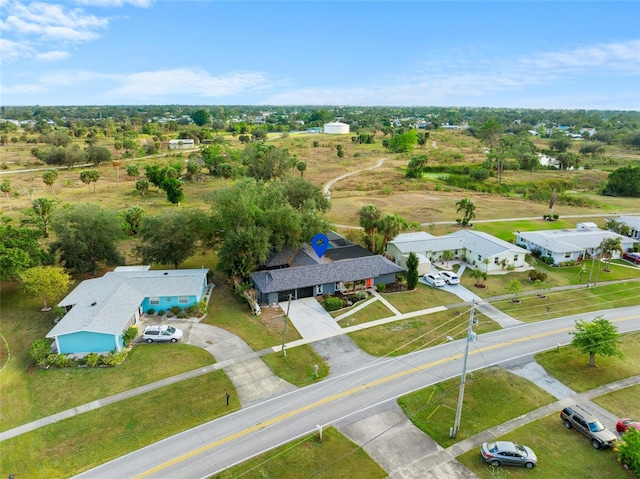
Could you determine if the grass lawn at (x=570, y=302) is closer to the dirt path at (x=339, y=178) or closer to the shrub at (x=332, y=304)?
the shrub at (x=332, y=304)

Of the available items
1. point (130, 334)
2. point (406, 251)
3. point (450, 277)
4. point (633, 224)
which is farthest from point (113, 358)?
point (633, 224)

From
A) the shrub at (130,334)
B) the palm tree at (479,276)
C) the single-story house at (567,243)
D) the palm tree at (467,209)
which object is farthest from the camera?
the palm tree at (467,209)

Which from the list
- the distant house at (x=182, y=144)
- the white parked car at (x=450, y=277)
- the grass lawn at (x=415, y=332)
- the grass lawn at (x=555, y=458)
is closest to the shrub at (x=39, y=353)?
the grass lawn at (x=415, y=332)

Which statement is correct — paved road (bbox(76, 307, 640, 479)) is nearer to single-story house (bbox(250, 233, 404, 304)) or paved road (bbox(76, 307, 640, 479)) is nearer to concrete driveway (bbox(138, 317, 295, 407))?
concrete driveway (bbox(138, 317, 295, 407))

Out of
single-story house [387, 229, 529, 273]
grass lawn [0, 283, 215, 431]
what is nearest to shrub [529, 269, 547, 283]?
single-story house [387, 229, 529, 273]

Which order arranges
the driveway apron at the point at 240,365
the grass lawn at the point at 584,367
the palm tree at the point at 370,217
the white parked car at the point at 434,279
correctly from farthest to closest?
1. the palm tree at the point at 370,217
2. the white parked car at the point at 434,279
3. the grass lawn at the point at 584,367
4. the driveway apron at the point at 240,365

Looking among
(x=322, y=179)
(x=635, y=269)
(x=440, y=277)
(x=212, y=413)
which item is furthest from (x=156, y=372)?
(x=322, y=179)

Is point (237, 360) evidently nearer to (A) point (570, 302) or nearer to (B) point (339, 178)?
(A) point (570, 302)
